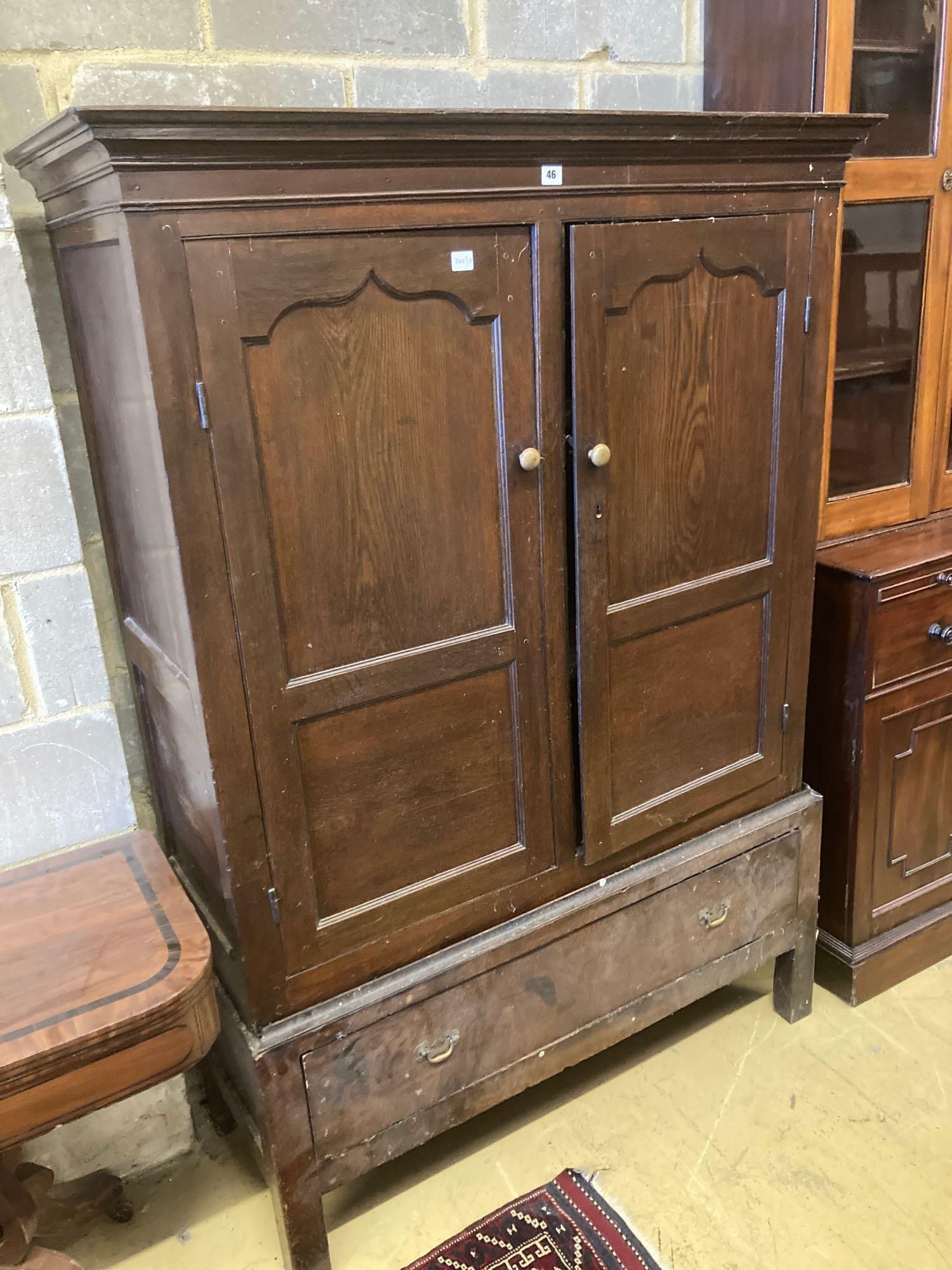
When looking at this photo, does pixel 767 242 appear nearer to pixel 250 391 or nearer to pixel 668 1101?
pixel 250 391

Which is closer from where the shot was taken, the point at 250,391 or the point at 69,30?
the point at 250,391

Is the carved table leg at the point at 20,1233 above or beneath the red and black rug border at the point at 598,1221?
above

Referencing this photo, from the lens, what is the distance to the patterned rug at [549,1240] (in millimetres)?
1516

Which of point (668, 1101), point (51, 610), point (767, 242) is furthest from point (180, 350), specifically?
point (668, 1101)

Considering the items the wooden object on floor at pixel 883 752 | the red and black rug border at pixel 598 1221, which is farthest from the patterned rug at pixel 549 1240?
the wooden object on floor at pixel 883 752

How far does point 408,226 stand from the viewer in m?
1.17

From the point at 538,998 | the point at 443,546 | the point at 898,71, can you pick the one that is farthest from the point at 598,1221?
the point at 898,71

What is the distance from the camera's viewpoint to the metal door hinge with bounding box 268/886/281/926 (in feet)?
4.29

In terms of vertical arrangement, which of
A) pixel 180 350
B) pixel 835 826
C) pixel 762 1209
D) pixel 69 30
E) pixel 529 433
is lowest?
pixel 762 1209

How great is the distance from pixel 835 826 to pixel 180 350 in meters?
1.53

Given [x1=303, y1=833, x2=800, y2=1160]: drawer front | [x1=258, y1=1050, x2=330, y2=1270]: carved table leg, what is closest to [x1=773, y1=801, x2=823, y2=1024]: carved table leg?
[x1=303, y1=833, x2=800, y2=1160]: drawer front

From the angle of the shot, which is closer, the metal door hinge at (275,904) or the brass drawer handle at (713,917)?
the metal door hinge at (275,904)

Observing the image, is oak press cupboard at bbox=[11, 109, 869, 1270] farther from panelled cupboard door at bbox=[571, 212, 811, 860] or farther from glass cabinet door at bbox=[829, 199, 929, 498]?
glass cabinet door at bbox=[829, 199, 929, 498]

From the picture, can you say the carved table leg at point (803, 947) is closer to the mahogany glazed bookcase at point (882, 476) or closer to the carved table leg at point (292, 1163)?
the mahogany glazed bookcase at point (882, 476)
